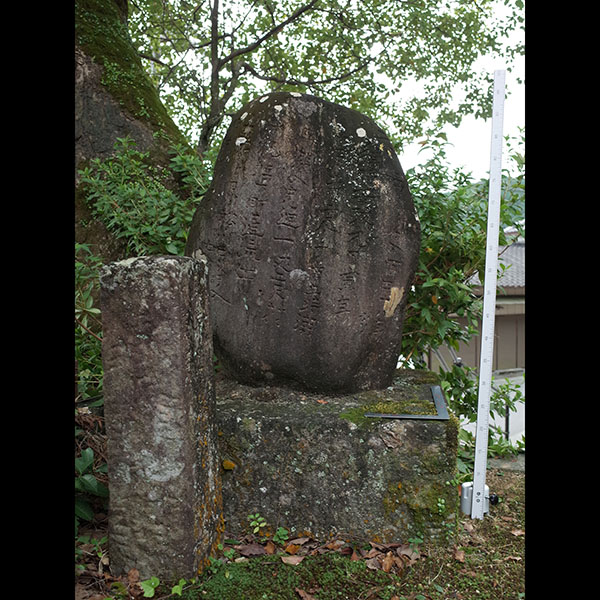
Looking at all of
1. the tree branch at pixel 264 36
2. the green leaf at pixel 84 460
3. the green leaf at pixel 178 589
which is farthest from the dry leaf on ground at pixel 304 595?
the tree branch at pixel 264 36

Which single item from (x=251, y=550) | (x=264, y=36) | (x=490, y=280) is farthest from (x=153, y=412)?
(x=264, y=36)

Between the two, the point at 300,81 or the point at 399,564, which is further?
the point at 300,81

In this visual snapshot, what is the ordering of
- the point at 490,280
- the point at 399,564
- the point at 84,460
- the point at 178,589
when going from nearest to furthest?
the point at 178,589, the point at 399,564, the point at 84,460, the point at 490,280

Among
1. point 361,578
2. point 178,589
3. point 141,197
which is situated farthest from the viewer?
point 141,197

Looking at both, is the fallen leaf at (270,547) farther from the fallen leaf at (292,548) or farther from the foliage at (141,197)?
the foliage at (141,197)

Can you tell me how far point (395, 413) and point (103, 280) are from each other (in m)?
1.68

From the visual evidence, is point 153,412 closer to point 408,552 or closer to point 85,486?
point 85,486

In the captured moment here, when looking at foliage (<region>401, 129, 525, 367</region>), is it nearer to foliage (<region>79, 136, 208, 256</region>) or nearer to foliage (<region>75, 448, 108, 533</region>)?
foliage (<region>79, 136, 208, 256</region>)

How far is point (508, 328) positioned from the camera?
39.5 ft

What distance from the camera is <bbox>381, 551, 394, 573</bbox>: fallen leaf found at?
9.14ft

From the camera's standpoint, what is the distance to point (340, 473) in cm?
300

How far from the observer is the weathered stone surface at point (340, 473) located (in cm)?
298

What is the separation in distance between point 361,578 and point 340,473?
514 millimetres

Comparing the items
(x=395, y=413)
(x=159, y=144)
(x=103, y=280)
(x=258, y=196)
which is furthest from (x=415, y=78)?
(x=103, y=280)
